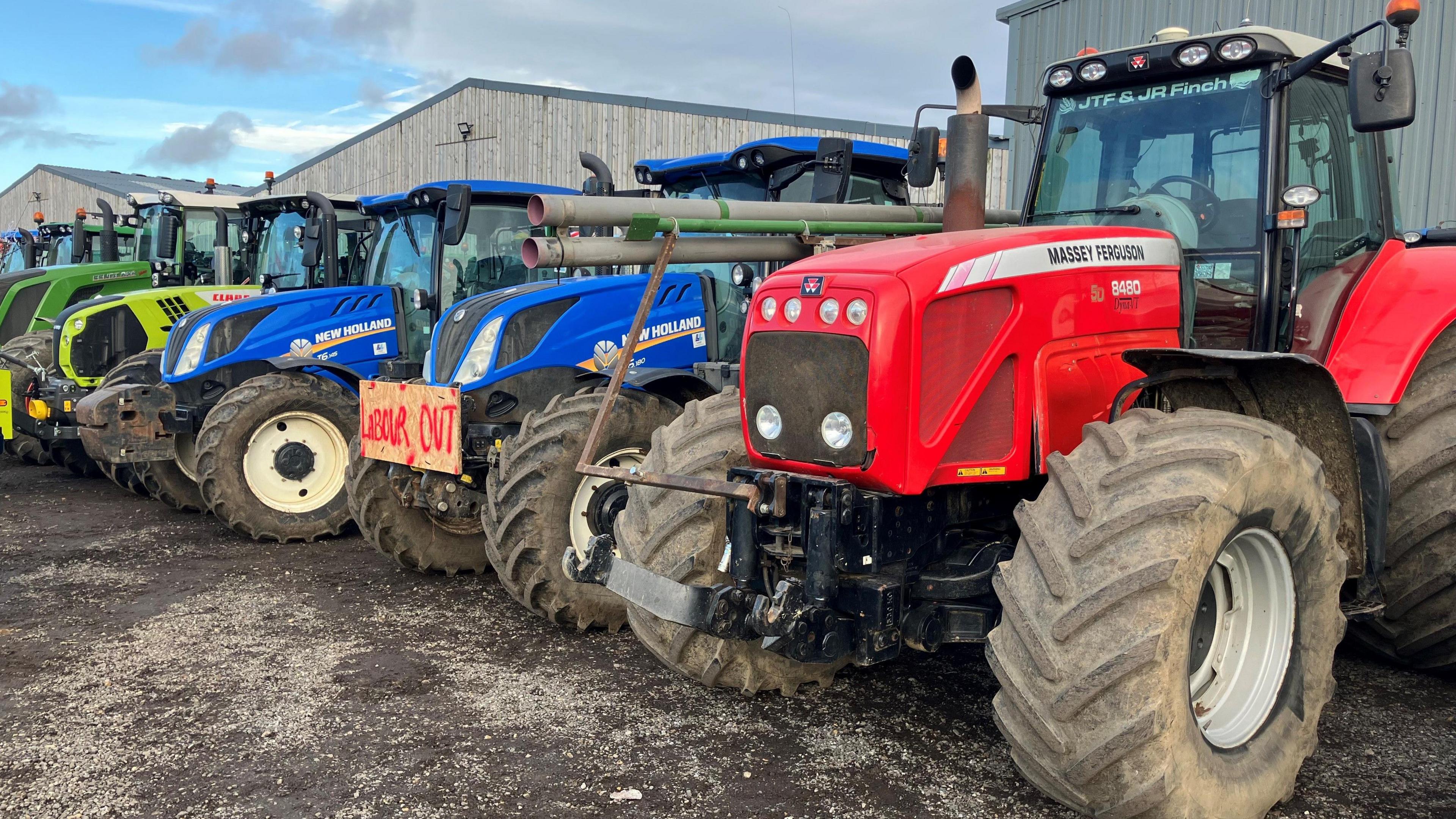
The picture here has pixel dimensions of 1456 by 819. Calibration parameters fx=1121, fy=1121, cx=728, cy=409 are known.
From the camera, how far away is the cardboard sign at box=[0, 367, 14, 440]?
8.98m

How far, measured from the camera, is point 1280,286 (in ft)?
13.3

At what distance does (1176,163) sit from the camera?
414 cm

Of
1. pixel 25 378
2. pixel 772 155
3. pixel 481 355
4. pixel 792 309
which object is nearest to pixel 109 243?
pixel 25 378

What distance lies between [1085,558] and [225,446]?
6073 millimetres

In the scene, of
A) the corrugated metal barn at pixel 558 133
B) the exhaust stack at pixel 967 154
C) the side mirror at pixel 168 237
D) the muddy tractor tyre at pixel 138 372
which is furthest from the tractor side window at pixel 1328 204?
the side mirror at pixel 168 237

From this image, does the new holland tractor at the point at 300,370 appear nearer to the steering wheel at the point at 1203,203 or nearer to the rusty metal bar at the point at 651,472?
the rusty metal bar at the point at 651,472

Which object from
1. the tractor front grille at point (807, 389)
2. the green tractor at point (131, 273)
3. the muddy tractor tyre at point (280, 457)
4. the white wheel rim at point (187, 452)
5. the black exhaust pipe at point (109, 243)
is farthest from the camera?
the black exhaust pipe at point (109, 243)

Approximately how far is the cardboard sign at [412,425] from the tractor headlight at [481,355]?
0.97ft

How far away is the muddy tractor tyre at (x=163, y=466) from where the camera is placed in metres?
8.34

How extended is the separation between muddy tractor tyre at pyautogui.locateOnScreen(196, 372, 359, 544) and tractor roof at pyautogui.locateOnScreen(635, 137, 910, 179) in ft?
8.71

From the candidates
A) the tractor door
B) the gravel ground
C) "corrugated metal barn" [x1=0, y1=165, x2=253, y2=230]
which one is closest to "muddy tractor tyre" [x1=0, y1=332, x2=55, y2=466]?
the gravel ground

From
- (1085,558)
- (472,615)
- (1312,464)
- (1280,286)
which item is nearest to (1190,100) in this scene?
(1280,286)

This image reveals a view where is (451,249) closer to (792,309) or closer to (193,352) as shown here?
(193,352)

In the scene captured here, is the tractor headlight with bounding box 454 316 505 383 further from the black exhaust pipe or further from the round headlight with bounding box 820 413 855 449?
the black exhaust pipe
